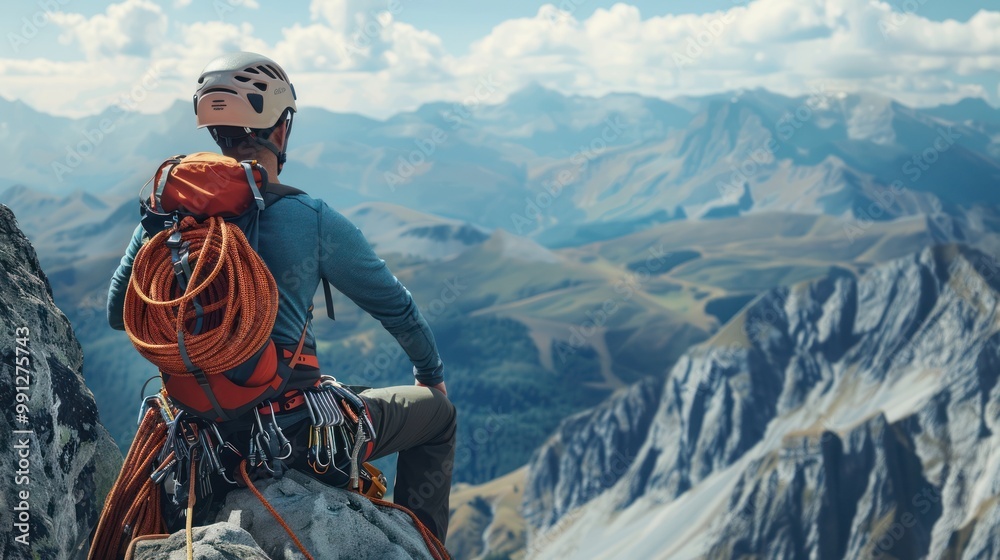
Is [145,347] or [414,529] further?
[414,529]

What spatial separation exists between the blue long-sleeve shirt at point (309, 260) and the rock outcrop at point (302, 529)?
1393 millimetres

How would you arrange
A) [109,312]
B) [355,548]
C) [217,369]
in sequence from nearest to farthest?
[217,369] → [355,548] → [109,312]

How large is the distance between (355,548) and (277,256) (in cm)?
268

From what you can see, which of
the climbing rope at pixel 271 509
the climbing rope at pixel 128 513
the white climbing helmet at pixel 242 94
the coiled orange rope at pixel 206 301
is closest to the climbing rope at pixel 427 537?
the climbing rope at pixel 271 509

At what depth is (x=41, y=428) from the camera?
8789mm

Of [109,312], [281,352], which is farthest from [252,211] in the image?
[109,312]

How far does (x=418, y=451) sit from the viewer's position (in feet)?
32.3

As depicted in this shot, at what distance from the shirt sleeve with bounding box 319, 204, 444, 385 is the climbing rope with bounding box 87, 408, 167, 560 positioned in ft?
7.88

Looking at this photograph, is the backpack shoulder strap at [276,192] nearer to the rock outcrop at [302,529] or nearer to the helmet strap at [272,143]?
the helmet strap at [272,143]

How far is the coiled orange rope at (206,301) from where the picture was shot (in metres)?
7.50

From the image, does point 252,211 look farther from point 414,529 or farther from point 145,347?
point 414,529

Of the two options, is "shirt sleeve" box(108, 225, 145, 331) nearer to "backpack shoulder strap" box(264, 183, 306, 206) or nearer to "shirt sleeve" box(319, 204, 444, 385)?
"backpack shoulder strap" box(264, 183, 306, 206)

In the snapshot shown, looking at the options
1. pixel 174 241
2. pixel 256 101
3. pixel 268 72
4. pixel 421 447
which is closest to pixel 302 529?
pixel 421 447

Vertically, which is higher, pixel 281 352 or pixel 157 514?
pixel 281 352
